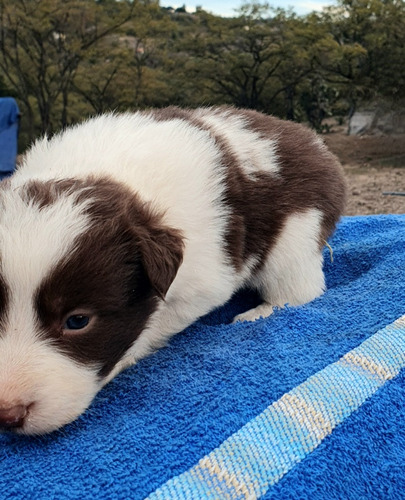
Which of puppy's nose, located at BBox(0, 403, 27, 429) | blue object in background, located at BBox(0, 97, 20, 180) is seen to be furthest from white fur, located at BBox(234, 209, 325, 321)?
blue object in background, located at BBox(0, 97, 20, 180)

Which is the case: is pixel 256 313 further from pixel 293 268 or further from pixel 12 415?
pixel 12 415

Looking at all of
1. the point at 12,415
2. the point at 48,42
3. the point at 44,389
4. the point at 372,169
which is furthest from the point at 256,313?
the point at 48,42

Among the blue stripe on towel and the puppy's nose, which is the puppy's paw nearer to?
the blue stripe on towel

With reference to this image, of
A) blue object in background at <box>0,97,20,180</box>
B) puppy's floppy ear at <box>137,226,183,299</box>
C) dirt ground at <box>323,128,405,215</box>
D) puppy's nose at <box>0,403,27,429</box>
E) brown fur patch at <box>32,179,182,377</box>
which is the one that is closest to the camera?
puppy's nose at <box>0,403,27,429</box>

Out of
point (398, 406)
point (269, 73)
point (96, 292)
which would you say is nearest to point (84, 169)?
point (96, 292)

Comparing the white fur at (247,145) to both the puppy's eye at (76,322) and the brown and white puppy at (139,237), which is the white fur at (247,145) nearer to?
the brown and white puppy at (139,237)
